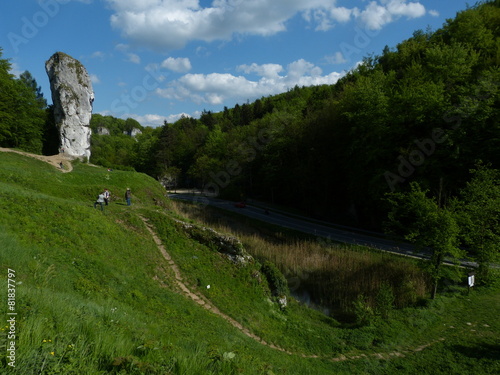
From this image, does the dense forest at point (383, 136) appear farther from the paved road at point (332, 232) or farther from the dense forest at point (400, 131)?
the paved road at point (332, 232)

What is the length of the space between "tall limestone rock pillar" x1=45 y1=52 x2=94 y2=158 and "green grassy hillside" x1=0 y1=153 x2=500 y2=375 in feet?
113

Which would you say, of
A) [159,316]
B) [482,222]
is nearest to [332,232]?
[482,222]

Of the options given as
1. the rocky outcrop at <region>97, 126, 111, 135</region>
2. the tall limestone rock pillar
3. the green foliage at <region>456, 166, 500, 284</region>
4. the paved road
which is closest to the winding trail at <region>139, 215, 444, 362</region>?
the green foliage at <region>456, 166, 500, 284</region>

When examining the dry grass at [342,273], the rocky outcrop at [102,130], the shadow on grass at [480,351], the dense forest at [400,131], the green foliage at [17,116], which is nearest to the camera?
the shadow on grass at [480,351]

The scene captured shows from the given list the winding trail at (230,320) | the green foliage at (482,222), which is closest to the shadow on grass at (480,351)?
the winding trail at (230,320)

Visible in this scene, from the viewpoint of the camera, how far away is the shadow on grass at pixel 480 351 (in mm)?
11973

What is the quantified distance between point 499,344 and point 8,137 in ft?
210

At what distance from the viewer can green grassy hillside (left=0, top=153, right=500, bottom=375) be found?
414cm

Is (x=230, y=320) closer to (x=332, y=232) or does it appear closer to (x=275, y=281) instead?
(x=275, y=281)

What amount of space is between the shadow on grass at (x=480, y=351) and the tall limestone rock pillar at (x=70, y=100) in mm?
58116

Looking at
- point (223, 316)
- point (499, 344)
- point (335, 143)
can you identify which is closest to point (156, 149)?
point (335, 143)

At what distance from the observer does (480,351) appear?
12.3 metres

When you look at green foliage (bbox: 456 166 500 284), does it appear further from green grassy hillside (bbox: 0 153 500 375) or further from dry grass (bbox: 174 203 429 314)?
dry grass (bbox: 174 203 429 314)

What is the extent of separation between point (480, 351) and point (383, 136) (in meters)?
25.6
